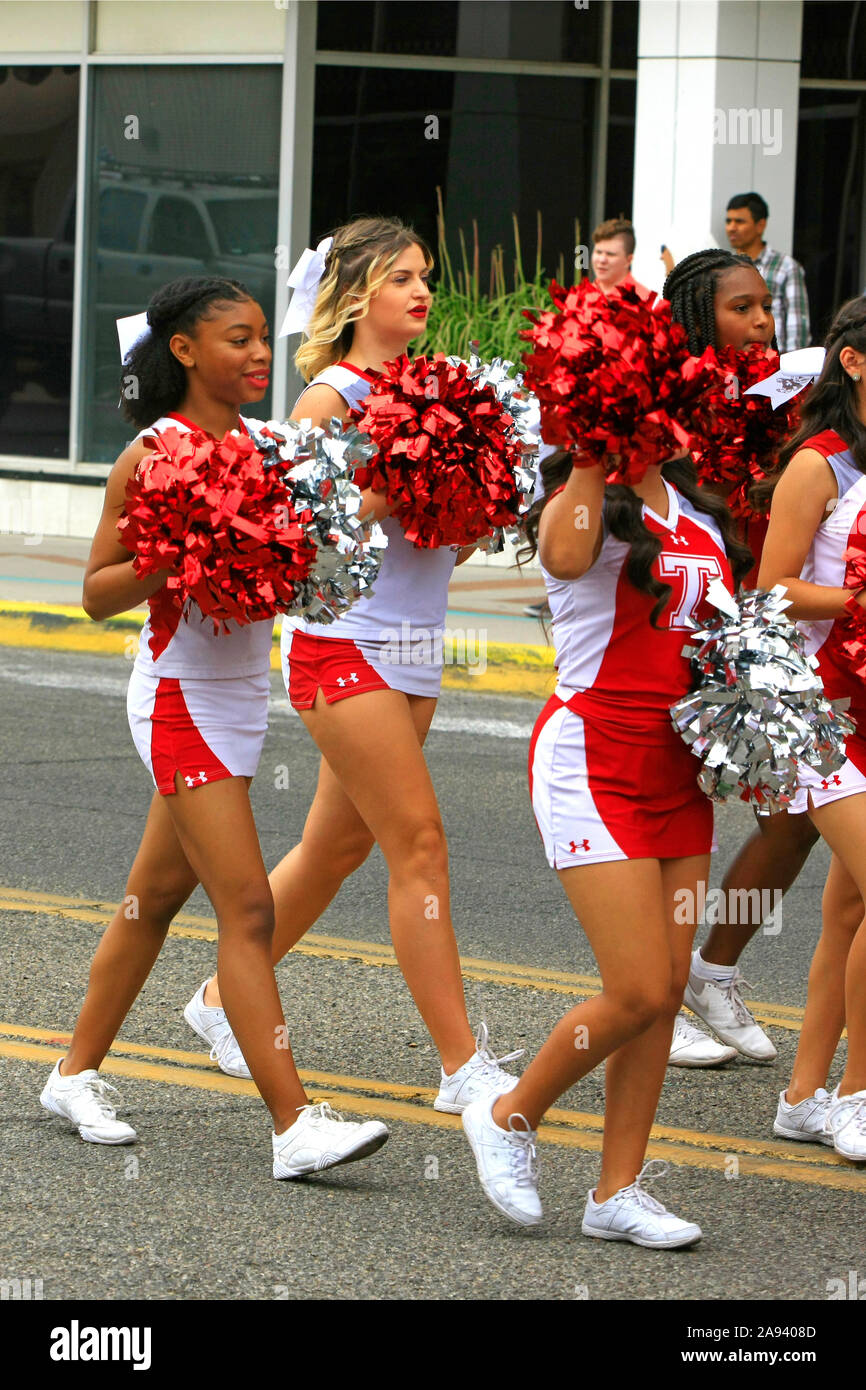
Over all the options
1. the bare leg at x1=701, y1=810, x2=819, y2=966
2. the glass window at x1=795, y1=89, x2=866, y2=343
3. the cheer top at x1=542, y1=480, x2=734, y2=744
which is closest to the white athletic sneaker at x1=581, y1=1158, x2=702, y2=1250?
the cheer top at x1=542, y1=480, x2=734, y2=744

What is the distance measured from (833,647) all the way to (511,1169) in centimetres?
135

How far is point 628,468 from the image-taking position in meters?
3.54

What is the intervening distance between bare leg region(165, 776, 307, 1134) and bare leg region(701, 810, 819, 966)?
58.1 inches

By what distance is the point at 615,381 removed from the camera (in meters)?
3.47

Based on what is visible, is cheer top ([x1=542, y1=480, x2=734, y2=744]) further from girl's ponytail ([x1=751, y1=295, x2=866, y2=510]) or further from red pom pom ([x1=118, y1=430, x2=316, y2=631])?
girl's ponytail ([x1=751, y1=295, x2=866, y2=510])

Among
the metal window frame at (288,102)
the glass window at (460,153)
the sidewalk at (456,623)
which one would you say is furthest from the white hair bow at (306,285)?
the glass window at (460,153)

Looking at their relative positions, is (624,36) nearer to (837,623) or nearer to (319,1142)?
(837,623)

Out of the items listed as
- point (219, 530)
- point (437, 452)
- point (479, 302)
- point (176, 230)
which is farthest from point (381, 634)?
point (176, 230)

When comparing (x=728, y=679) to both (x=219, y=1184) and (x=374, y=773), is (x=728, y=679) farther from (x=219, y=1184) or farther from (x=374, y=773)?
(x=219, y=1184)

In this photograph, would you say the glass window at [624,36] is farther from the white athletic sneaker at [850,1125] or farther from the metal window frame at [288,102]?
the white athletic sneaker at [850,1125]

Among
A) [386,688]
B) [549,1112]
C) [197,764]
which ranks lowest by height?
[549,1112]

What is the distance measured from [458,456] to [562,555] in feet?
2.83

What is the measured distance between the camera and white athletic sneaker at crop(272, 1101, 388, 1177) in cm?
410

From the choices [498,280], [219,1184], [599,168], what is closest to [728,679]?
[219,1184]
